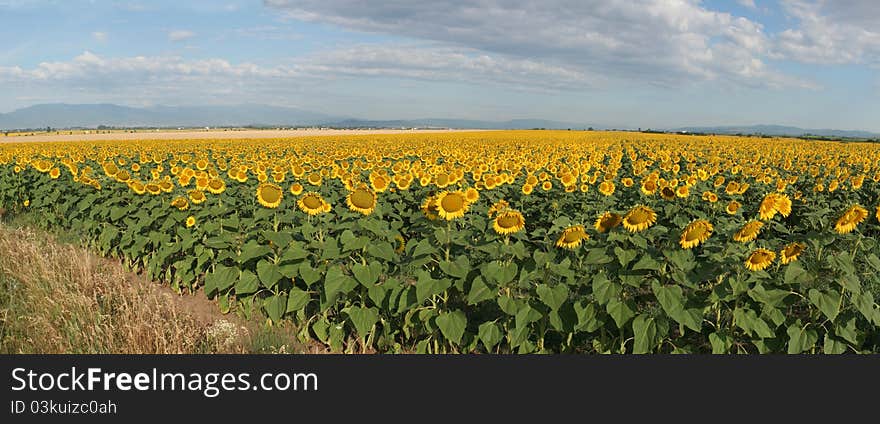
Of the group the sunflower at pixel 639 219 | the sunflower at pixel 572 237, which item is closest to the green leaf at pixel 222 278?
the sunflower at pixel 572 237

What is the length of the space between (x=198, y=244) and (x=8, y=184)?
9.60m

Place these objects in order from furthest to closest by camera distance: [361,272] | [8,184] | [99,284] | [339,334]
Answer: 1. [8,184]
2. [99,284]
3. [339,334]
4. [361,272]

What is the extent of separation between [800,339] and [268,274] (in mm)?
4395

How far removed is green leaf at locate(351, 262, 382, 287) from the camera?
4.55 m

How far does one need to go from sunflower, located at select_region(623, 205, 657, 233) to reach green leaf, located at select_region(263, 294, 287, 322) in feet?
10.6

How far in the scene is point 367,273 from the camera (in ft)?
15.1

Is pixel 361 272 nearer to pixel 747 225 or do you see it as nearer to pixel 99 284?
pixel 747 225

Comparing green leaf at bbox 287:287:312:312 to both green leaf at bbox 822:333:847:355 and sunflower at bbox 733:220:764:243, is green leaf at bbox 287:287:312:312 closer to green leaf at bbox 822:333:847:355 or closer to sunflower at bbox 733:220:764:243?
sunflower at bbox 733:220:764:243

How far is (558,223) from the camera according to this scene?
14.5 feet

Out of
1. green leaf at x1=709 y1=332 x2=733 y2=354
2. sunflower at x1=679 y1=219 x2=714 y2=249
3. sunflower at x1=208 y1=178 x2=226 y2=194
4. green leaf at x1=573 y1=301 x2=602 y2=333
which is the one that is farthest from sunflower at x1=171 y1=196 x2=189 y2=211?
green leaf at x1=709 y1=332 x2=733 y2=354

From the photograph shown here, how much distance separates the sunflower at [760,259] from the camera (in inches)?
155

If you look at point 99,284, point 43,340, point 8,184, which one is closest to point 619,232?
point 43,340

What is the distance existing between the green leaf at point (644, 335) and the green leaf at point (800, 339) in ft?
3.21

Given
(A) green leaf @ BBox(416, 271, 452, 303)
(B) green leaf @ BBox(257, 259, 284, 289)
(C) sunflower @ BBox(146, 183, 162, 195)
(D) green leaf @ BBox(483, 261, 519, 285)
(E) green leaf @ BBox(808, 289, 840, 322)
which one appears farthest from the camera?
(C) sunflower @ BBox(146, 183, 162, 195)
